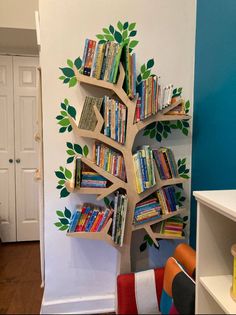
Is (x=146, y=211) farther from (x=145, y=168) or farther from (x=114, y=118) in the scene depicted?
(x=114, y=118)

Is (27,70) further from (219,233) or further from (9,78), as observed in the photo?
(219,233)

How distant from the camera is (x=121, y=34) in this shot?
175 cm

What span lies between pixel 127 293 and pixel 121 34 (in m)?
1.60

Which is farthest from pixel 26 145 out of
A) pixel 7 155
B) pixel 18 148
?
pixel 7 155

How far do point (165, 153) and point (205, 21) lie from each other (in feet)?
2.77

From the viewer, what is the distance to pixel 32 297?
2025 millimetres

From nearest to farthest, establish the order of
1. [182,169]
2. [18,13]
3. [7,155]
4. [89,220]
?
[89,220], [182,169], [18,13], [7,155]

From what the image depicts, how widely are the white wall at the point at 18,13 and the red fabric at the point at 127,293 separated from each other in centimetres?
207

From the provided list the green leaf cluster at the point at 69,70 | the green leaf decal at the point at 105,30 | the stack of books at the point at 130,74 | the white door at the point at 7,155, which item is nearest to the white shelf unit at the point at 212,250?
the stack of books at the point at 130,74

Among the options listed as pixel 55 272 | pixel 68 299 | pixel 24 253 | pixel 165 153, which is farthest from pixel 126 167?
pixel 24 253

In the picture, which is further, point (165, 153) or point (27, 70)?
point (27, 70)

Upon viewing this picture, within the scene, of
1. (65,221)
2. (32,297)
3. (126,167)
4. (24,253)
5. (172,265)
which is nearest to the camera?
(172,265)

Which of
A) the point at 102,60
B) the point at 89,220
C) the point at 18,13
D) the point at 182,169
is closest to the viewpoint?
the point at 102,60

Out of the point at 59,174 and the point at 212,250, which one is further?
the point at 59,174
